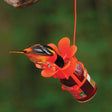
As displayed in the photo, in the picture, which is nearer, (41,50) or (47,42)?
(41,50)

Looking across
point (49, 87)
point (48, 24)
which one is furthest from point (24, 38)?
point (49, 87)

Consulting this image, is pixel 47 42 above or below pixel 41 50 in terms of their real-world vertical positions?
below

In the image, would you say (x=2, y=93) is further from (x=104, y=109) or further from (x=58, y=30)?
(x=104, y=109)

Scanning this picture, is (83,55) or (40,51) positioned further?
(83,55)

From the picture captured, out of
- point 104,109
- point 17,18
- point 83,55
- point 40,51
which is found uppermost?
point 40,51

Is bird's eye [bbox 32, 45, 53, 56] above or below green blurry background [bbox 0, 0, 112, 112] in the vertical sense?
above

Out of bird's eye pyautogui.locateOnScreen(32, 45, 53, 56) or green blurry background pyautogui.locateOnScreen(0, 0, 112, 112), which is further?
green blurry background pyautogui.locateOnScreen(0, 0, 112, 112)

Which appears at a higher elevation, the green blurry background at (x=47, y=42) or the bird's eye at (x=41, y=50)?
the bird's eye at (x=41, y=50)

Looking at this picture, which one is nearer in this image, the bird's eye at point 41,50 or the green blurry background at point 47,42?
the bird's eye at point 41,50
